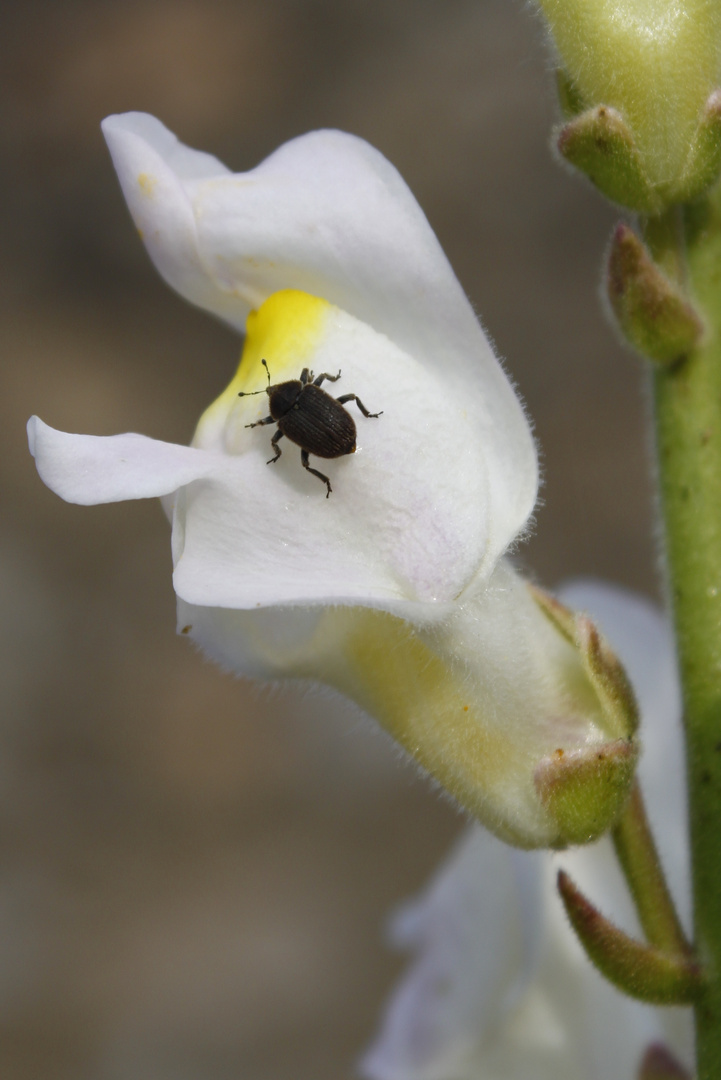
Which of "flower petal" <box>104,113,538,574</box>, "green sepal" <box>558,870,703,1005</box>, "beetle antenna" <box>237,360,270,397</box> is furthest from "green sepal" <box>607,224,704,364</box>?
"green sepal" <box>558,870,703,1005</box>

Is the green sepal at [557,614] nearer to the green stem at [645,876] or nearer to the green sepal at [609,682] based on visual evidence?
the green sepal at [609,682]

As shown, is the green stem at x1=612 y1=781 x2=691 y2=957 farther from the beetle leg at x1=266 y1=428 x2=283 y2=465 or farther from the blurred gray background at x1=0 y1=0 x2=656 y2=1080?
the blurred gray background at x1=0 y1=0 x2=656 y2=1080

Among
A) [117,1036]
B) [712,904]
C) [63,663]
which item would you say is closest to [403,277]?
[712,904]

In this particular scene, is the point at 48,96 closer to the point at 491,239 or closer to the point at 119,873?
the point at 491,239

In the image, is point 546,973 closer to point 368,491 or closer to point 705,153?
point 368,491

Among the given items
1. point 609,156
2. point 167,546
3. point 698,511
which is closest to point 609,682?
point 698,511

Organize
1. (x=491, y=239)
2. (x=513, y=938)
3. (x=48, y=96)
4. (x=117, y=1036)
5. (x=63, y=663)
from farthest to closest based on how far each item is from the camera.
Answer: (x=48, y=96), (x=491, y=239), (x=63, y=663), (x=117, y=1036), (x=513, y=938)
